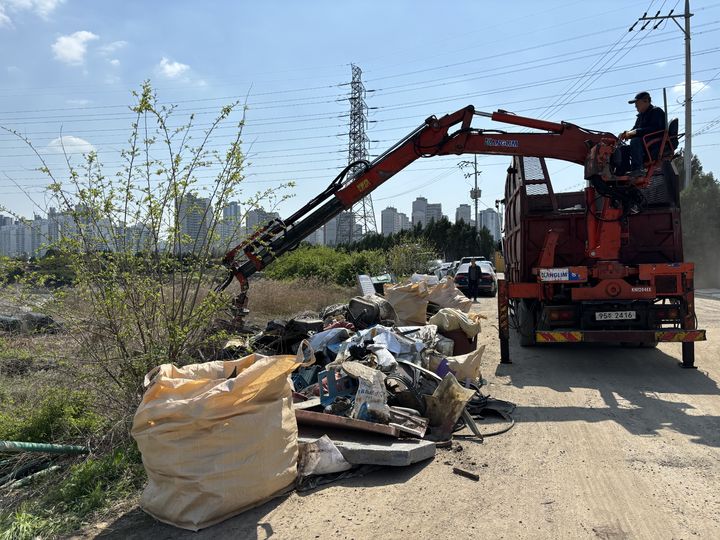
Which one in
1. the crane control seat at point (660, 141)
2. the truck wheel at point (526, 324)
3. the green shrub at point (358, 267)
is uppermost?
the crane control seat at point (660, 141)

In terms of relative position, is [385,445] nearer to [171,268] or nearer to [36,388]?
[171,268]

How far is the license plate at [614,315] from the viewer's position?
7312mm

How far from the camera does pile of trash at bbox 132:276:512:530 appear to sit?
3.28 metres

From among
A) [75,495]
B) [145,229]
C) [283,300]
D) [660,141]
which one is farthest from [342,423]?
[283,300]

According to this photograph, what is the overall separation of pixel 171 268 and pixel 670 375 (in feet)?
21.2

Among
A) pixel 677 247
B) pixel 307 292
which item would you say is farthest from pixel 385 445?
pixel 307 292

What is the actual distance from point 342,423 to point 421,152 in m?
5.12

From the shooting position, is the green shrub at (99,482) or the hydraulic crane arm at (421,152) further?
the hydraulic crane arm at (421,152)

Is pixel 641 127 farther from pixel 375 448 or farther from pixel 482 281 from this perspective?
pixel 482 281

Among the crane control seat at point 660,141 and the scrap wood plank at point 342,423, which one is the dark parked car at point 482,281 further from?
the scrap wood plank at point 342,423

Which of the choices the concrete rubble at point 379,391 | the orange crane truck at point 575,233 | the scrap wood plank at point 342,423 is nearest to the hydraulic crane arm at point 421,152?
the orange crane truck at point 575,233

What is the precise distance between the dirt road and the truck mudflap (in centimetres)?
127

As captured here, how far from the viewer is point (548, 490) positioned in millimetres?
3701

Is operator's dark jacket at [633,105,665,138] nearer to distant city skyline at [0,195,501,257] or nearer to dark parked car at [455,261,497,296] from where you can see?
distant city skyline at [0,195,501,257]
